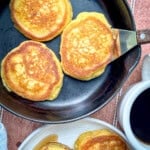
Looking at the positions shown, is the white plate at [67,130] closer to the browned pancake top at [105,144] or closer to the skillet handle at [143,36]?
the browned pancake top at [105,144]

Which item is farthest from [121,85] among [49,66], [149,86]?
[49,66]

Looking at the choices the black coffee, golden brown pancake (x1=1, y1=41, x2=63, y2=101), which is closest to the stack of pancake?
golden brown pancake (x1=1, y1=41, x2=63, y2=101)

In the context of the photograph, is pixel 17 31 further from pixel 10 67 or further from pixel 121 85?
pixel 121 85

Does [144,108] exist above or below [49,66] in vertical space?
below

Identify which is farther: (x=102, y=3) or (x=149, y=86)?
(x=102, y=3)

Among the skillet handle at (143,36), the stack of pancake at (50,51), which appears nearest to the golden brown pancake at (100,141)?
the stack of pancake at (50,51)

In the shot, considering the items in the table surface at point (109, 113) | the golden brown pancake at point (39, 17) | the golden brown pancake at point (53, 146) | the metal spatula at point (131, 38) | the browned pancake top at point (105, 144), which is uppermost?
the golden brown pancake at point (39, 17)
